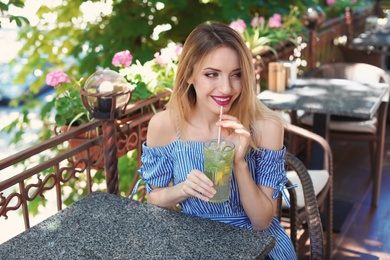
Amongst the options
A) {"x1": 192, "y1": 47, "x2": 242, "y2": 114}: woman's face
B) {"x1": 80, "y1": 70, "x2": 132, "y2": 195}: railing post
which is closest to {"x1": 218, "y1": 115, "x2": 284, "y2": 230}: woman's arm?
{"x1": 192, "y1": 47, "x2": 242, "y2": 114}: woman's face

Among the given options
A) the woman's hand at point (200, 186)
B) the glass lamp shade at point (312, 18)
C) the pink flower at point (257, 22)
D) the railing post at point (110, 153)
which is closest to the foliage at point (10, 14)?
A: the railing post at point (110, 153)

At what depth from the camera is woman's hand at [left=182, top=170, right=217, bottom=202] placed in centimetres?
169

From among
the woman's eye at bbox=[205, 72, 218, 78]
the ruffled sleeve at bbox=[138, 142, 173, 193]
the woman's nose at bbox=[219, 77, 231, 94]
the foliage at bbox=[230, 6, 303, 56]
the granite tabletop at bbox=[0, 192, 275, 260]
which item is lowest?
the granite tabletop at bbox=[0, 192, 275, 260]

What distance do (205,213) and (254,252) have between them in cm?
57

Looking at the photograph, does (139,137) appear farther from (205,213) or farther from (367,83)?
(367,83)

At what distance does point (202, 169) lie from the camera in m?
2.05

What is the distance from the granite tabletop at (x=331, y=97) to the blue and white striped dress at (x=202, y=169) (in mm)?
1338

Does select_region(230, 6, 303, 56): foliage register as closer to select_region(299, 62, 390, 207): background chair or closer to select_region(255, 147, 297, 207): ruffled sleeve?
select_region(299, 62, 390, 207): background chair

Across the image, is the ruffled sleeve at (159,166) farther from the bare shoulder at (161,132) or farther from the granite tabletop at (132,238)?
the granite tabletop at (132,238)

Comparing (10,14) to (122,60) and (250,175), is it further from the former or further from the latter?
(250,175)

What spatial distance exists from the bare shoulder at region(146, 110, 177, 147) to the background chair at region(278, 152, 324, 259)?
60cm

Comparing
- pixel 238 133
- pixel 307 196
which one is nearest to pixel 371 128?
pixel 307 196

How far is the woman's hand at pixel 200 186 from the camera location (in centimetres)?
169

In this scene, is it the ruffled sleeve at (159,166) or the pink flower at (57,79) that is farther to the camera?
the pink flower at (57,79)
